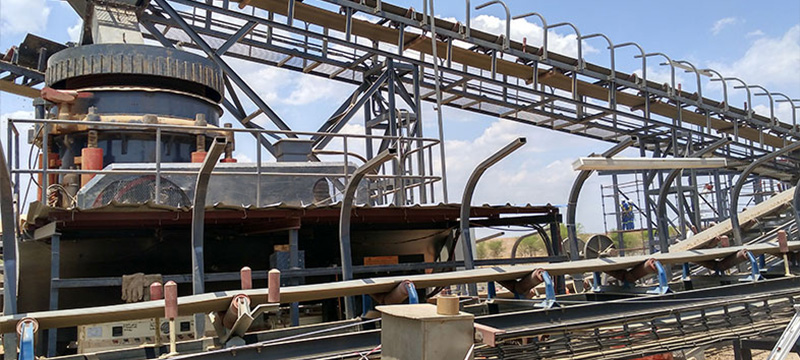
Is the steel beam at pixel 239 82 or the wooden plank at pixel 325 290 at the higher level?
the steel beam at pixel 239 82

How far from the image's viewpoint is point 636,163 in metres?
7.08

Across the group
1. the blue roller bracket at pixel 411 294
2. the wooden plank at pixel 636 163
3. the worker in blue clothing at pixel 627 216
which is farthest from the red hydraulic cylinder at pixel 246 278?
the worker in blue clothing at pixel 627 216

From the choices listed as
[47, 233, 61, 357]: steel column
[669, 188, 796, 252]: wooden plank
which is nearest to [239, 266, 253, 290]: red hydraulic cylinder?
[47, 233, 61, 357]: steel column

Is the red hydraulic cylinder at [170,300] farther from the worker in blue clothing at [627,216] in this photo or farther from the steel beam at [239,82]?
the worker in blue clothing at [627,216]

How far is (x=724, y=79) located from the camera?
22094 millimetres

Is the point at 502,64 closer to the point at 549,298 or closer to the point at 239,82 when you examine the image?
the point at 239,82

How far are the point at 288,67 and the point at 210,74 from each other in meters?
6.30

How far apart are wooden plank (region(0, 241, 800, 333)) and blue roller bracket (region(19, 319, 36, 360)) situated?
0.62 ft

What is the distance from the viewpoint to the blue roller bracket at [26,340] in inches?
170

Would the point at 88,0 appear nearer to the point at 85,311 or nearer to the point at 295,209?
the point at 295,209

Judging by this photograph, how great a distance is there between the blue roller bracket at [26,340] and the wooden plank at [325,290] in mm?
190

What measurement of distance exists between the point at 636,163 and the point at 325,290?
371cm

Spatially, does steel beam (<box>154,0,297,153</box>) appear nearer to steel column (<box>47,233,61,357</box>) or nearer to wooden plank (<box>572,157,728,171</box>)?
steel column (<box>47,233,61,357</box>)

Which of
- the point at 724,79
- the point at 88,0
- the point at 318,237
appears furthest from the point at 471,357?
the point at 724,79
